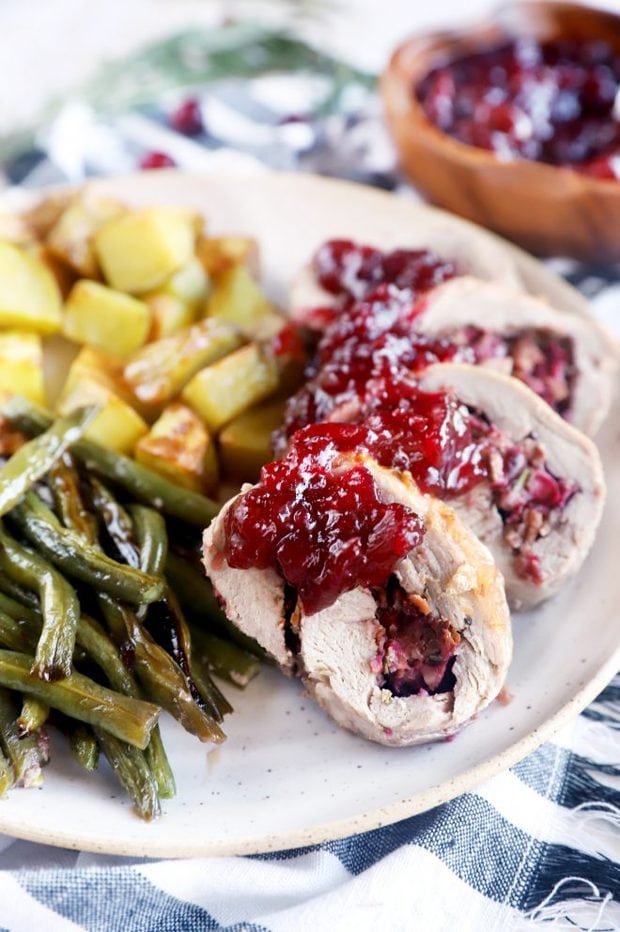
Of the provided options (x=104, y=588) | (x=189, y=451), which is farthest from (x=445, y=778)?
(x=189, y=451)

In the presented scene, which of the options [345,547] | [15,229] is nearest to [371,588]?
[345,547]

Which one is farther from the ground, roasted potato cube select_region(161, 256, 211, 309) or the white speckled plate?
roasted potato cube select_region(161, 256, 211, 309)

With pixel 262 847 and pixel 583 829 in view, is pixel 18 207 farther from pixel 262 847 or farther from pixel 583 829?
pixel 583 829

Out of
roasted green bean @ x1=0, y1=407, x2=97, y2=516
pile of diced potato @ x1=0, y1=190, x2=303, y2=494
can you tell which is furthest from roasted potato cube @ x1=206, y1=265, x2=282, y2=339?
roasted green bean @ x1=0, y1=407, x2=97, y2=516

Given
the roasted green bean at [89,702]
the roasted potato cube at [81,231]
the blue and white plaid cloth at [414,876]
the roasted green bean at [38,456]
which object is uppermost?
the roasted potato cube at [81,231]

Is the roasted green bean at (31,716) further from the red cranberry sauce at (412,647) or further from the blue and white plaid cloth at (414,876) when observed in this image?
the red cranberry sauce at (412,647)

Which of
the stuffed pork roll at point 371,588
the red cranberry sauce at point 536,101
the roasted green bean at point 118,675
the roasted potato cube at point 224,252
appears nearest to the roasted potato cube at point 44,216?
the roasted potato cube at point 224,252

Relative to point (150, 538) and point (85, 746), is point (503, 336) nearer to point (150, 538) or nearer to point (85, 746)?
point (150, 538)

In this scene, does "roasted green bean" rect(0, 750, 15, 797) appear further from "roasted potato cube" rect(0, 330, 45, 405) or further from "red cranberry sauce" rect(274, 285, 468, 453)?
"roasted potato cube" rect(0, 330, 45, 405)

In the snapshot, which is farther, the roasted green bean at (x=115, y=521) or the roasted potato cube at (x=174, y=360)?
the roasted potato cube at (x=174, y=360)
